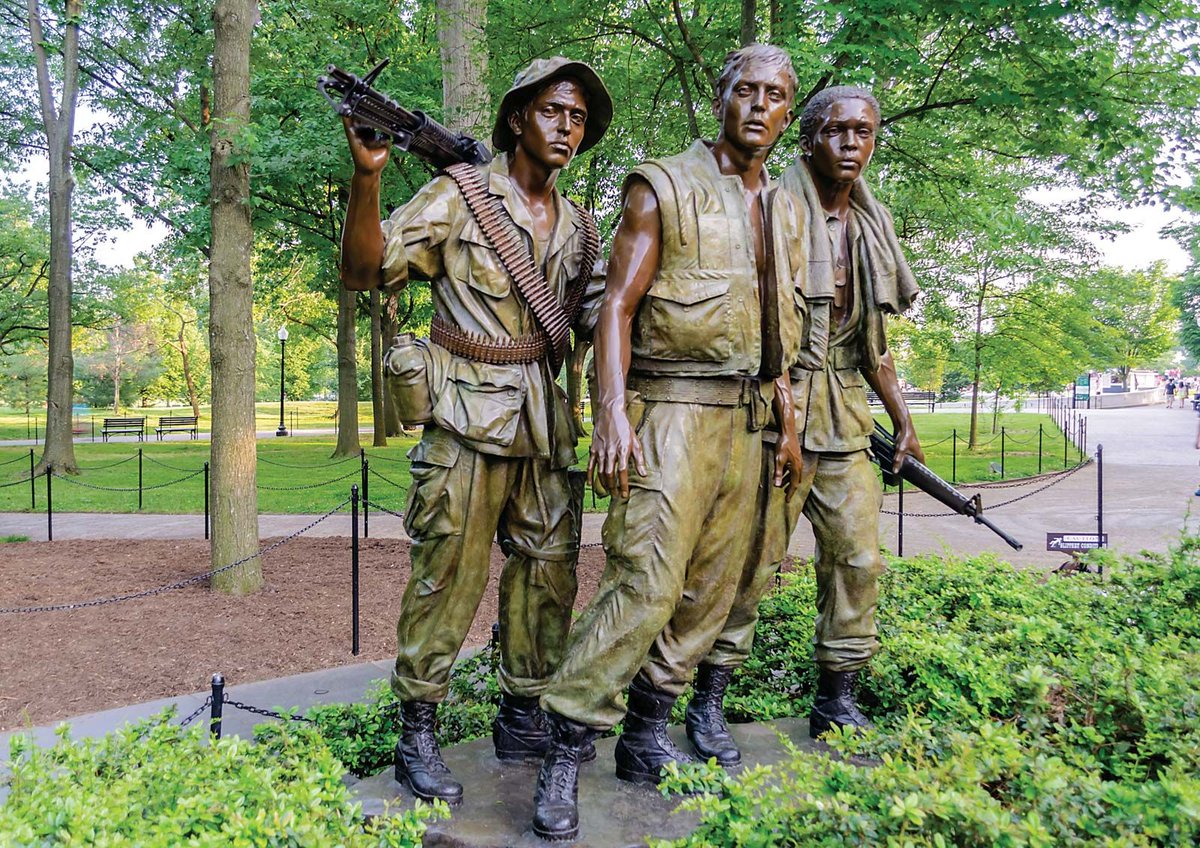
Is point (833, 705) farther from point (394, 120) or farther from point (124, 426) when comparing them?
point (124, 426)

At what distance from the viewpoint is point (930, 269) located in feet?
45.5

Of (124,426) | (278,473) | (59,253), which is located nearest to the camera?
(59,253)

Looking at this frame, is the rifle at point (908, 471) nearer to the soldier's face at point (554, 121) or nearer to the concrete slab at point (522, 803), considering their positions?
the concrete slab at point (522, 803)

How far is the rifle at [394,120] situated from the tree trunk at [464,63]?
15.9 feet

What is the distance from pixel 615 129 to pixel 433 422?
646cm

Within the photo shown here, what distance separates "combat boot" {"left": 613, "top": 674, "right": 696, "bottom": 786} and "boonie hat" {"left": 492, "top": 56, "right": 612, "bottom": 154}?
210 cm

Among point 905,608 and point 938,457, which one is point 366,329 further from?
point 905,608

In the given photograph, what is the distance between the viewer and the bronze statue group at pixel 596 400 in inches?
116

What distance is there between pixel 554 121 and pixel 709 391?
113 cm

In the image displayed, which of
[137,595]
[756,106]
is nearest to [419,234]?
[756,106]

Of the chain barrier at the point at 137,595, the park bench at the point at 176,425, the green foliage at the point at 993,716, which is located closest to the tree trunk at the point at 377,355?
the park bench at the point at 176,425

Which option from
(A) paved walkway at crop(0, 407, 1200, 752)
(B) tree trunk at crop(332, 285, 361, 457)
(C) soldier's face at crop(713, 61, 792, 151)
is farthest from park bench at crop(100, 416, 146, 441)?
(C) soldier's face at crop(713, 61, 792, 151)

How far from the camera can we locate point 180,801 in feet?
7.72

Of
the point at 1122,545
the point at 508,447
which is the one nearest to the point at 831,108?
the point at 508,447
